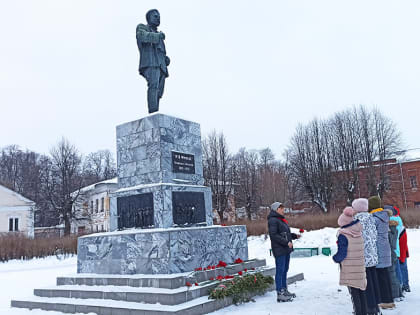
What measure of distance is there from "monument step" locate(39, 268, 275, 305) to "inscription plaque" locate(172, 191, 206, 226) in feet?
6.21

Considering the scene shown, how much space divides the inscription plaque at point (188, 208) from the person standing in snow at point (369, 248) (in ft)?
13.8

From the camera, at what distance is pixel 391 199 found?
1423 inches

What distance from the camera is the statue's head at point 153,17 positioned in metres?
9.92

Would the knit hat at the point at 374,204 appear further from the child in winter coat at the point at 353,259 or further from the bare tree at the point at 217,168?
the bare tree at the point at 217,168

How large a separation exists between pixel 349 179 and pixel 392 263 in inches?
1247

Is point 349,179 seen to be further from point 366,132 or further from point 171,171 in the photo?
point 171,171

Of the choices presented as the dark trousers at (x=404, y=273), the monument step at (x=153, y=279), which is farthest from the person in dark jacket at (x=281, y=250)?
the dark trousers at (x=404, y=273)

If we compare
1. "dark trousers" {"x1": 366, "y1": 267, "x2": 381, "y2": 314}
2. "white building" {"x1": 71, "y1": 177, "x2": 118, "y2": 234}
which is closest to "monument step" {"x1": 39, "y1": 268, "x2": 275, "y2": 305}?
"dark trousers" {"x1": 366, "y1": 267, "x2": 381, "y2": 314}

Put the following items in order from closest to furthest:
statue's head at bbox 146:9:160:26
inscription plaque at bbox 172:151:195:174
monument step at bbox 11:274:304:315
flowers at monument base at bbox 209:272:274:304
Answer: monument step at bbox 11:274:304:315 → flowers at monument base at bbox 209:272:274:304 → inscription plaque at bbox 172:151:195:174 → statue's head at bbox 146:9:160:26

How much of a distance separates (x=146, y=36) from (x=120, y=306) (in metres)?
6.55

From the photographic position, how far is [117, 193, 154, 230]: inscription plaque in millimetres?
8469

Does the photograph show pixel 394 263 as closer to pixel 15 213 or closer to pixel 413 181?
pixel 15 213

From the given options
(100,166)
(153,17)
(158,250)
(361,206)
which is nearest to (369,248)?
(361,206)

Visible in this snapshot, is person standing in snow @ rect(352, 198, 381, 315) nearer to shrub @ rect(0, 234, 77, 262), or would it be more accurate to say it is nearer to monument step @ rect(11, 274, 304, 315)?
monument step @ rect(11, 274, 304, 315)
